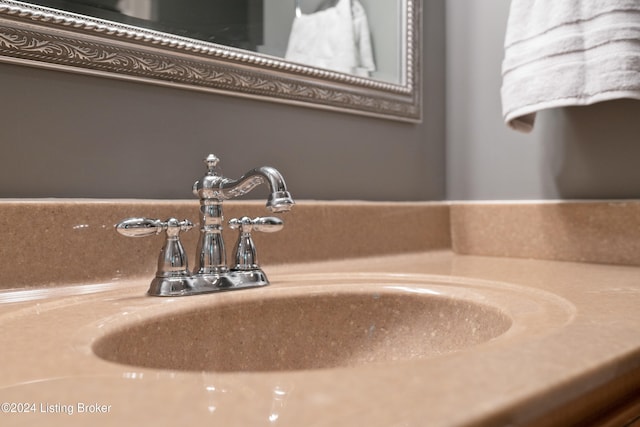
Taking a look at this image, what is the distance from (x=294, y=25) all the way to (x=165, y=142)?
30 centimetres

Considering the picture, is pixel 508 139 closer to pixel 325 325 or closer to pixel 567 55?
pixel 567 55

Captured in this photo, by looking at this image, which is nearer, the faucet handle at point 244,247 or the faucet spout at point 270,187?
the faucet spout at point 270,187

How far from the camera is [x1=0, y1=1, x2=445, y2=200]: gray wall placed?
2.12 ft

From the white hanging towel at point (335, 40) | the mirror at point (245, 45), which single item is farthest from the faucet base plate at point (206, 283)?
the white hanging towel at point (335, 40)

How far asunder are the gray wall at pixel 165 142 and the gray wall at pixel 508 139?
135mm

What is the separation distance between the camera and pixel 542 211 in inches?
38.5

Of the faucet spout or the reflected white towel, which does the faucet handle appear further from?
the reflected white towel

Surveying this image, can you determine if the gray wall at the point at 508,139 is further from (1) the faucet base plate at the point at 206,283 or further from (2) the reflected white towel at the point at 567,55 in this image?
(1) the faucet base plate at the point at 206,283

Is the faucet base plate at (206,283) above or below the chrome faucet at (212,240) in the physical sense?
below

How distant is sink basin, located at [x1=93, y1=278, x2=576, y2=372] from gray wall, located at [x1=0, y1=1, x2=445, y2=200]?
0.23 metres

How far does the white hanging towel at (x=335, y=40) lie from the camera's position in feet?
2.93

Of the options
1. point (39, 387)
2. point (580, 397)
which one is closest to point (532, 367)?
point (580, 397)

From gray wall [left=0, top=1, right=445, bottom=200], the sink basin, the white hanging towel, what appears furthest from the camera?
the white hanging towel

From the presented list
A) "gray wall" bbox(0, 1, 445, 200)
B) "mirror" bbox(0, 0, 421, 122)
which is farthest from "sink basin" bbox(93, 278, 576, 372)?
"mirror" bbox(0, 0, 421, 122)
